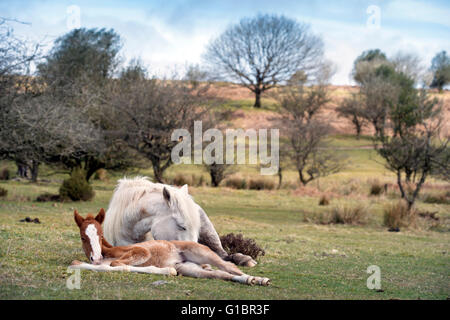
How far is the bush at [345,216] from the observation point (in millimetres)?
18141

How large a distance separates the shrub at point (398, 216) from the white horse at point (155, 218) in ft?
38.5

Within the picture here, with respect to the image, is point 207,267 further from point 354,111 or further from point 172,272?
point 354,111

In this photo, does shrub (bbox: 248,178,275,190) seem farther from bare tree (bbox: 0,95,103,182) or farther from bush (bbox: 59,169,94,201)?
bare tree (bbox: 0,95,103,182)

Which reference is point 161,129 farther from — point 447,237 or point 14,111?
point 447,237

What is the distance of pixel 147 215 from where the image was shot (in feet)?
23.5

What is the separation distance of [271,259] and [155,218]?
2.44m

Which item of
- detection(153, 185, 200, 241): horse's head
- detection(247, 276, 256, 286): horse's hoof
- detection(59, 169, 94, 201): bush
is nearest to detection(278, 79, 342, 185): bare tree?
detection(59, 169, 94, 201): bush

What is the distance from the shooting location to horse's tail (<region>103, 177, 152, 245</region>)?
23.8 ft

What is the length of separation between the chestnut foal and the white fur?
566mm

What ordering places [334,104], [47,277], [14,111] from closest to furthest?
[47,277] < [14,111] < [334,104]

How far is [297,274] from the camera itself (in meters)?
6.89

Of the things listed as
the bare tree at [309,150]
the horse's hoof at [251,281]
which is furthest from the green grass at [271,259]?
the bare tree at [309,150]
